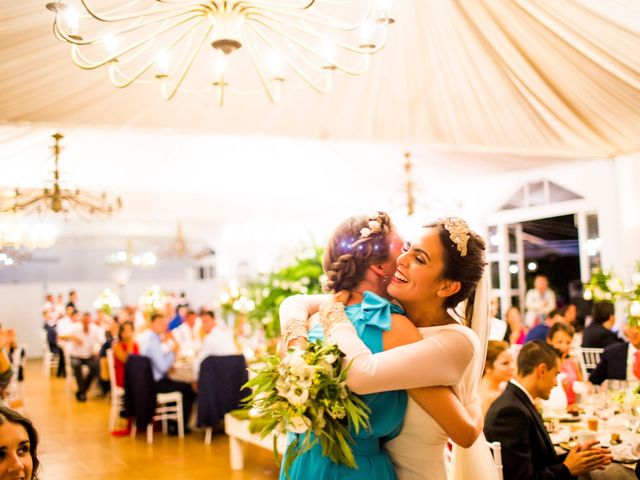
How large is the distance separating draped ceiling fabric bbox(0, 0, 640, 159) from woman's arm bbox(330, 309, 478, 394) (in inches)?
115

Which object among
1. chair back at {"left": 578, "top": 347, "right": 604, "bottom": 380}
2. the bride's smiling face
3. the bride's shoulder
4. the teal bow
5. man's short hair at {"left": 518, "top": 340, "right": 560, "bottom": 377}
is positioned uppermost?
the bride's smiling face

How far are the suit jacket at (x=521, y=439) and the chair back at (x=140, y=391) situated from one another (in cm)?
533

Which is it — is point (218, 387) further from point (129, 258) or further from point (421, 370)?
point (129, 258)

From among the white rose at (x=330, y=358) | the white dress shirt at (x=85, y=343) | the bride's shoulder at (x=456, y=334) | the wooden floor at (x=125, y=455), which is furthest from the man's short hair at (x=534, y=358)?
the white dress shirt at (x=85, y=343)

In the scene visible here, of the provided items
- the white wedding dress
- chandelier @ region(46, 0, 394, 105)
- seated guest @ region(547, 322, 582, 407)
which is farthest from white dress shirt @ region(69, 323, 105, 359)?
the white wedding dress

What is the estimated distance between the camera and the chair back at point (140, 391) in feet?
24.7

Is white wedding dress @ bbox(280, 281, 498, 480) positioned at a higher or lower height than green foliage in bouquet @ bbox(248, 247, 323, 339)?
lower

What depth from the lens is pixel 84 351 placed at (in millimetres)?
10789

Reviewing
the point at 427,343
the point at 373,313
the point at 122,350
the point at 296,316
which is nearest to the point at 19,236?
the point at 122,350

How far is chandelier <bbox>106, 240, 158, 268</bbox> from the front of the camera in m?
19.0

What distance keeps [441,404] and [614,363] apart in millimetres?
4245

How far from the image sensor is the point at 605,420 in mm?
3973

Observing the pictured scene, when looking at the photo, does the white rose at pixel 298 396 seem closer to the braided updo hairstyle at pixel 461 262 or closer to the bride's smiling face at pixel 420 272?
the bride's smiling face at pixel 420 272

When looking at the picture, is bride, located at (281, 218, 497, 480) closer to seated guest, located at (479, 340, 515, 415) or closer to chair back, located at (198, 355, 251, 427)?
seated guest, located at (479, 340, 515, 415)
